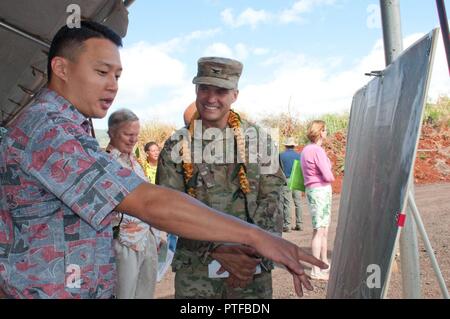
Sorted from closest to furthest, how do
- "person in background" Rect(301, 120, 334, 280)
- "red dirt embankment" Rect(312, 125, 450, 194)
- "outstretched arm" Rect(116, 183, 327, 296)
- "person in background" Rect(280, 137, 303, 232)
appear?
"outstretched arm" Rect(116, 183, 327, 296) → "person in background" Rect(301, 120, 334, 280) → "person in background" Rect(280, 137, 303, 232) → "red dirt embankment" Rect(312, 125, 450, 194)

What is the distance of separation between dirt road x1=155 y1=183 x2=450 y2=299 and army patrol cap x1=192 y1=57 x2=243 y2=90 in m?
2.38

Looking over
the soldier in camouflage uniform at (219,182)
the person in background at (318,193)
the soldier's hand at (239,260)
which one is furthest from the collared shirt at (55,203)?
the person in background at (318,193)

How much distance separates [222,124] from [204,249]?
733 millimetres

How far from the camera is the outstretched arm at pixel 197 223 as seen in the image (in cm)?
140

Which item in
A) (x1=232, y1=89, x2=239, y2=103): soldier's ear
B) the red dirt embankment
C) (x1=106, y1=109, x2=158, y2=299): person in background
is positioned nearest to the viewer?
(x1=232, y1=89, x2=239, y2=103): soldier's ear

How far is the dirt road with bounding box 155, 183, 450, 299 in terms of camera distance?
5.47 metres

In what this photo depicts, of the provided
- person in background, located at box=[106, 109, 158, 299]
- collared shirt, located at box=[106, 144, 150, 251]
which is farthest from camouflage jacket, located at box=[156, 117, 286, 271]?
collared shirt, located at box=[106, 144, 150, 251]

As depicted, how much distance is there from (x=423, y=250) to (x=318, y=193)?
2.45 m

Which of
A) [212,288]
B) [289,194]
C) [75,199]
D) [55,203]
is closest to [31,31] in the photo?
[212,288]

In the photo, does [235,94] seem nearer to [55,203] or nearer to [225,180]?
[225,180]

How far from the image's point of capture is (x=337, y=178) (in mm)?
19250

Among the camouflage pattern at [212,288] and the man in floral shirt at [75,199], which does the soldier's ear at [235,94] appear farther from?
the man in floral shirt at [75,199]

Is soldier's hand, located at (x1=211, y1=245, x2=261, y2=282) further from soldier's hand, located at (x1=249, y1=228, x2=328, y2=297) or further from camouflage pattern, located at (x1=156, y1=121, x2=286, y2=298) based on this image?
soldier's hand, located at (x1=249, y1=228, x2=328, y2=297)
